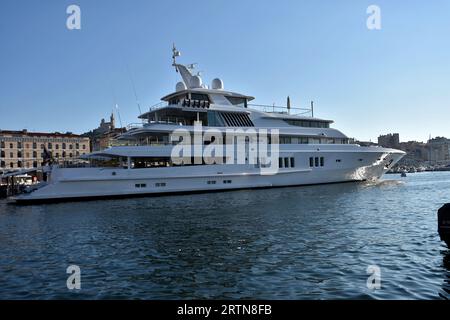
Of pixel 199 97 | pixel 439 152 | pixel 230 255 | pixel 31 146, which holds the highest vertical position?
pixel 199 97

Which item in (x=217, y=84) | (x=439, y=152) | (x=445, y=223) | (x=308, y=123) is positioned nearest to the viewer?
(x=445, y=223)

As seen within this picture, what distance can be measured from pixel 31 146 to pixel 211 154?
188 ft

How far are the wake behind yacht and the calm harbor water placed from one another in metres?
10.1

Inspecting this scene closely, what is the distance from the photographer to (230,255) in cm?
1073

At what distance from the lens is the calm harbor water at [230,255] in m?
8.04

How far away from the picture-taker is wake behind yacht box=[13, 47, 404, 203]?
1150 inches

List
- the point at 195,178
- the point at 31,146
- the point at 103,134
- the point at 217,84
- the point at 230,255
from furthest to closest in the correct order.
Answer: the point at 103,134 < the point at 31,146 < the point at 217,84 < the point at 195,178 < the point at 230,255

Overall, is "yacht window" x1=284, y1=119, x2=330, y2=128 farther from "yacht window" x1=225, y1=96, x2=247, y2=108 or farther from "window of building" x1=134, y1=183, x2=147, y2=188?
"window of building" x1=134, y1=183, x2=147, y2=188

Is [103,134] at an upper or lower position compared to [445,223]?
upper

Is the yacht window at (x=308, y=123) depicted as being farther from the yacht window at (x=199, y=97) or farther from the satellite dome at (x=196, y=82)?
the satellite dome at (x=196, y=82)

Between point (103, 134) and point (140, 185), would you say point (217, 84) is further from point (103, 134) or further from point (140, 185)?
point (103, 134)

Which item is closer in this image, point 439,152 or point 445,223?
point 445,223

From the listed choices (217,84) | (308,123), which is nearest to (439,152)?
(308,123)
